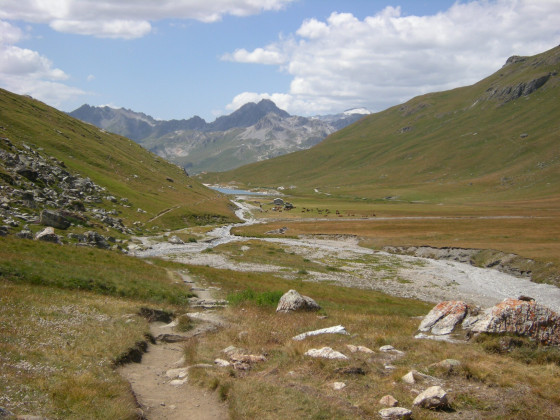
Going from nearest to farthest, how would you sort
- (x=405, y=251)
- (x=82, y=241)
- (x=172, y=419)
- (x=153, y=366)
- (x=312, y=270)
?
(x=172, y=419) → (x=153, y=366) → (x=82, y=241) → (x=312, y=270) → (x=405, y=251)

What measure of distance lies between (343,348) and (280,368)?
3.42 meters

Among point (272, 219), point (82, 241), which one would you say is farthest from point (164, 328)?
point (272, 219)

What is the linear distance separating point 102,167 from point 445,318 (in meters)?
115

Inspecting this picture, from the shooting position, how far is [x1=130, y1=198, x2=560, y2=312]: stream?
50.0 m

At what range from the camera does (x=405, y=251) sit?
266 ft

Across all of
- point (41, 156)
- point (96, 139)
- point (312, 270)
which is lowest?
point (312, 270)

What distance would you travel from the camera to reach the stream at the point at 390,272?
50.0m

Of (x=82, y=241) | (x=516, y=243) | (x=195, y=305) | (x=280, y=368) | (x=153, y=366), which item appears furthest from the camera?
(x=516, y=243)

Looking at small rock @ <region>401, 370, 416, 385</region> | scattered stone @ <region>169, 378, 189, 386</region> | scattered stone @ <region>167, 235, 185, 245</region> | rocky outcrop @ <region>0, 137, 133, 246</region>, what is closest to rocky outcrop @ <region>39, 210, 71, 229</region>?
rocky outcrop @ <region>0, 137, 133, 246</region>

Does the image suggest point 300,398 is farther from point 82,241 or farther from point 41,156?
point 41,156

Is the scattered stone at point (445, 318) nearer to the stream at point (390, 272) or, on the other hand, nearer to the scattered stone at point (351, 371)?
the scattered stone at point (351, 371)

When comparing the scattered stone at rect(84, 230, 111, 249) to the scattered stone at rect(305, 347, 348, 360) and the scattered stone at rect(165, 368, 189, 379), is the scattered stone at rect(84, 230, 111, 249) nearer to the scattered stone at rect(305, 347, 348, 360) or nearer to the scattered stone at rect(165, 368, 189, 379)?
the scattered stone at rect(165, 368, 189, 379)

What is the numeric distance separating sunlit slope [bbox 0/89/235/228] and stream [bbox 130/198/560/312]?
21.7 metres

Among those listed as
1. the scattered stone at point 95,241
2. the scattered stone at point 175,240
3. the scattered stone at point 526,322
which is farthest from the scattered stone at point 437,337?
the scattered stone at point 175,240
